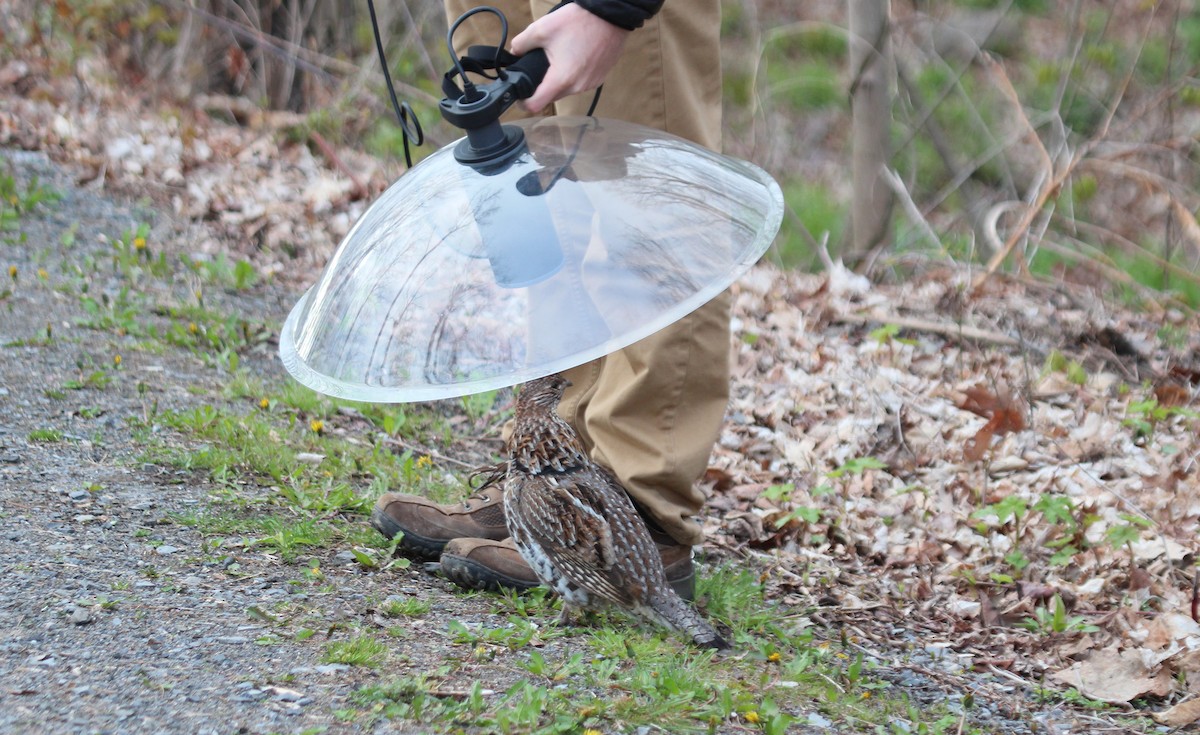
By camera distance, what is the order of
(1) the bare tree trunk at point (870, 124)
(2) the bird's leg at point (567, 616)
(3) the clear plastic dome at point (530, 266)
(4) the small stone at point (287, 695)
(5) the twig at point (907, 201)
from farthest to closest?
(1) the bare tree trunk at point (870, 124) → (5) the twig at point (907, 201) → (2) the bird's leg at point (567, 616) → (4) the small stone at point (287, 695) → (3) the clear plastic dome at point (530, 266)

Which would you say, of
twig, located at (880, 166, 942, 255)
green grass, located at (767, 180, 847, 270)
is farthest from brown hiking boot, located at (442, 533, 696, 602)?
green grass, located at (767, 180, 847, 270)

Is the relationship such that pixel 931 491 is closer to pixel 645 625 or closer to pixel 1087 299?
pixel 645 625

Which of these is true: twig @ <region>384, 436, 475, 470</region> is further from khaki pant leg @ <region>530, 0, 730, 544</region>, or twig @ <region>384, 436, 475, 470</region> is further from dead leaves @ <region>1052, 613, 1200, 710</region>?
dead leaves @ <region>1052, 613, 1200, 710</region>

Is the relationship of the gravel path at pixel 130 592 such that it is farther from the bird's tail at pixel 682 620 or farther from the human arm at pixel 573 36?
the human arm at pixel 573 36

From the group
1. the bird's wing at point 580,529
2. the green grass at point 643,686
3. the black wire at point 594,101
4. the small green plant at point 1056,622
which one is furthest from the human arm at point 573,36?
the small green plant at point 1056,622

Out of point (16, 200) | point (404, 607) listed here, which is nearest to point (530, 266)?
point (404, 607)

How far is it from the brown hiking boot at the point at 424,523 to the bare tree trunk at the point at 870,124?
4.62 metres

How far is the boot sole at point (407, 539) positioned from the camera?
3.98 m

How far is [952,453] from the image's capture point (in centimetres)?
529

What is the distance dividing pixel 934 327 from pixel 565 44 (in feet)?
13.6

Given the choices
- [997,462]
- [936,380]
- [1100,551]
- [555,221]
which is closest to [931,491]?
[997,462]

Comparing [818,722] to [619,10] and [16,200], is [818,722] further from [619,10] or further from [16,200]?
[16,200]

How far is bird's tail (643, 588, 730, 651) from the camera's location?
3535 millimetres

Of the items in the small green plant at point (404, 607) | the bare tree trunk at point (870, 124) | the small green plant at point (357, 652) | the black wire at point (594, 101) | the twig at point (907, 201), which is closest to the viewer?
the small green plant at point (357, 652)
